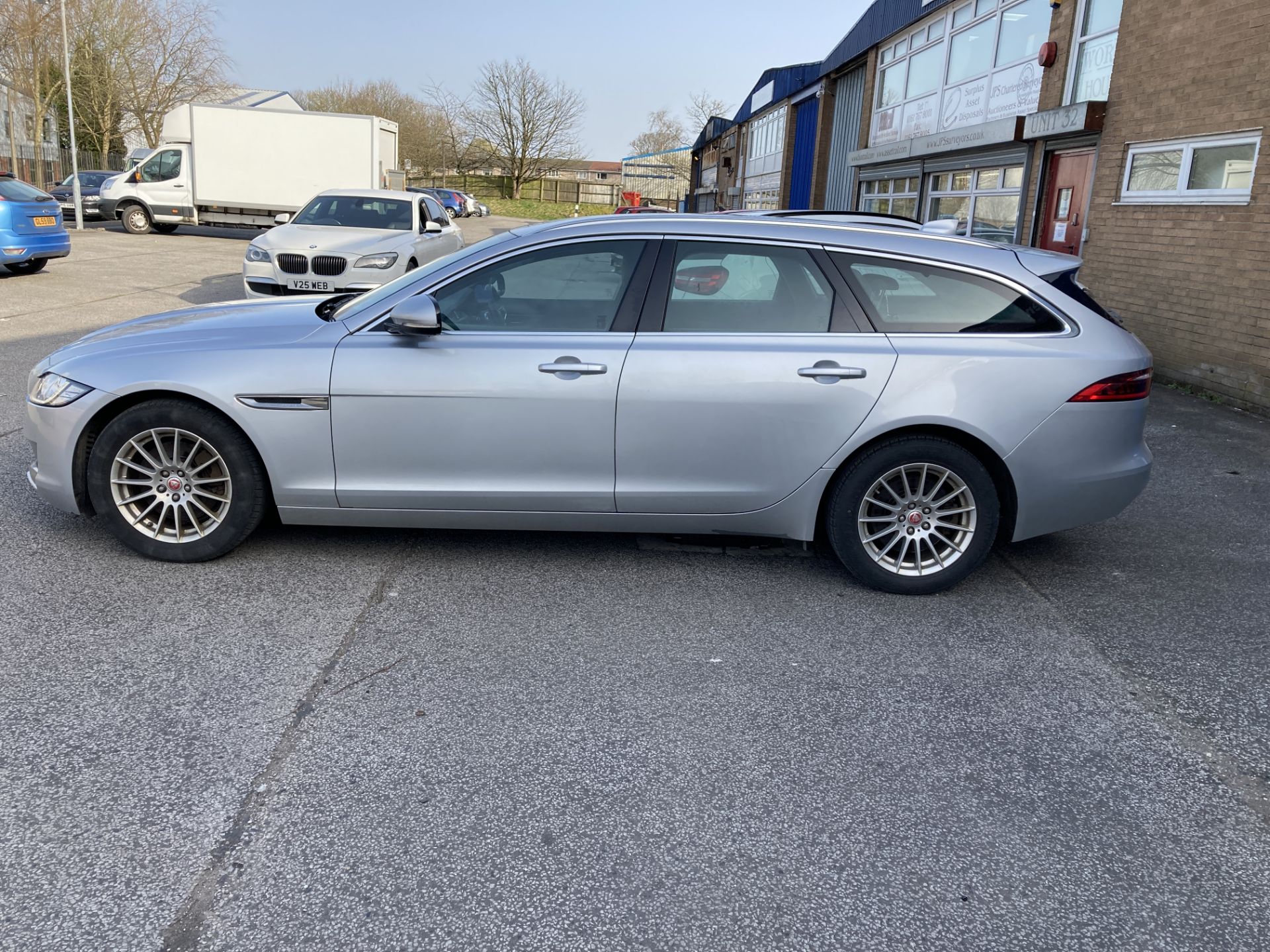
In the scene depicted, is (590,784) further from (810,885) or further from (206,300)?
(206,300)

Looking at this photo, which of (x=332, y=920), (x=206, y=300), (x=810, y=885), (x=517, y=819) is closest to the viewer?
(x=332, y=920)

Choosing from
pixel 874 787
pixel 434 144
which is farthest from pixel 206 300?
pixel 434 144

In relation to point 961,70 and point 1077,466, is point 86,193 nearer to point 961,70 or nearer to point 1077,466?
point 961,70

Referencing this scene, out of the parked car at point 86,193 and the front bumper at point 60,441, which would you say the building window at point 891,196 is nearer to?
the front bumper at point 60,441

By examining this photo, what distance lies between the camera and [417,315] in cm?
A: 425

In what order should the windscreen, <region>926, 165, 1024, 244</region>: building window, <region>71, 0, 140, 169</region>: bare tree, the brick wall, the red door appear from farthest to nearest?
1. <region>71, 0, 140, 169</region>: bare tree
2. <region>926, 165, 1024, 244</region>: building window
3. the windscreen
4. the red door
5. the brick wall

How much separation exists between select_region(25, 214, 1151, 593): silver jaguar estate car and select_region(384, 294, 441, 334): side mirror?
1cm

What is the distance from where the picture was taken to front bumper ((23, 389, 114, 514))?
Answer: 440 cm

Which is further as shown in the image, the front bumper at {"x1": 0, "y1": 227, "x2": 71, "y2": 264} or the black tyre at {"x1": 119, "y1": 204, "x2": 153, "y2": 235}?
the black tyre at {"x1": 119, "y1": 204, "x2": 153, "y2": 235}

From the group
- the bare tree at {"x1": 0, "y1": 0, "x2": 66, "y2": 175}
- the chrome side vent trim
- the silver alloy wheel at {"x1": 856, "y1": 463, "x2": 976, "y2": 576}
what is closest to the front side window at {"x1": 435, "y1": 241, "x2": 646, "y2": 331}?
the chrome side vent trim

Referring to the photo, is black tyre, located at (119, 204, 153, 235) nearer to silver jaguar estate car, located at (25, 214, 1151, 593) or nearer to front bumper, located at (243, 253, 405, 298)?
front bumper, located at (243, 253, 405, 298)

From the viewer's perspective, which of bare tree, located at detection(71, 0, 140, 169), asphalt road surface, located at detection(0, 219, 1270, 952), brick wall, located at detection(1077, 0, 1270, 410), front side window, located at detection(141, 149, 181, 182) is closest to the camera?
asphalt road surface, located at detection(0, 219, 1270, 952)

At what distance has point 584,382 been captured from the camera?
14.3 feet

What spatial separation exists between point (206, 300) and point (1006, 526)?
1264cm
